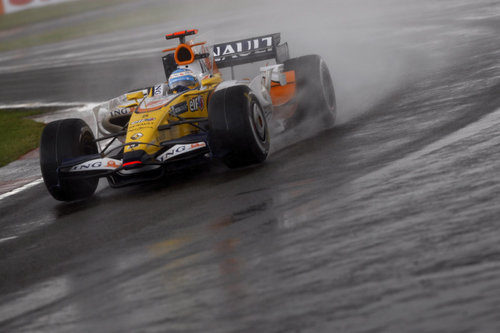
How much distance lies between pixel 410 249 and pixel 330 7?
2406 cm

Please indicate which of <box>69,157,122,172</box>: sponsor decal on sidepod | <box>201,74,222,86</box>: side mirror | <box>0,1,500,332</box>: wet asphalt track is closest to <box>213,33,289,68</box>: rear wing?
<box>201,74,222,86</box>: side mirror

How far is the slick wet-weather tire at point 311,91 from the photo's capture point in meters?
9.88

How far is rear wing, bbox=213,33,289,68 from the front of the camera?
1075 cm

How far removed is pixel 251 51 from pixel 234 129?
128 inches

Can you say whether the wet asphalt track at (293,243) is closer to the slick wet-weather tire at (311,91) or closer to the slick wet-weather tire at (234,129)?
the slick wet-weather tire at (234,129)

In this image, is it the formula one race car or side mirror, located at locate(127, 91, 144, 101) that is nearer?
the formula one race car

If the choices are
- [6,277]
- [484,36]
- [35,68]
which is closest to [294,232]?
[6,277]

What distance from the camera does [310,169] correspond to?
765 centimetres

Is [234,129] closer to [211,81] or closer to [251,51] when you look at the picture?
[211,81]

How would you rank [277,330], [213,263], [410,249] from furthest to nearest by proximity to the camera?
[213,263]
[410,249]
[277,330]

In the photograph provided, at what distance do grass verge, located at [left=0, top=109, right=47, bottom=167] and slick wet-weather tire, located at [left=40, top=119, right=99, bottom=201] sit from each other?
10.6 feet

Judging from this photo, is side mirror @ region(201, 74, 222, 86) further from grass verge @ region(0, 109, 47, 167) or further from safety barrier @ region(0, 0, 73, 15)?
safety barrier @ region(0, 0, 73, 15)

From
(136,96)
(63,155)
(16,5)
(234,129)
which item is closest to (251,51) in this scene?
(136,96)

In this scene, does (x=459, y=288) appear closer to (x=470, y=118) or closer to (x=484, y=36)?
(x=470, y=118)
